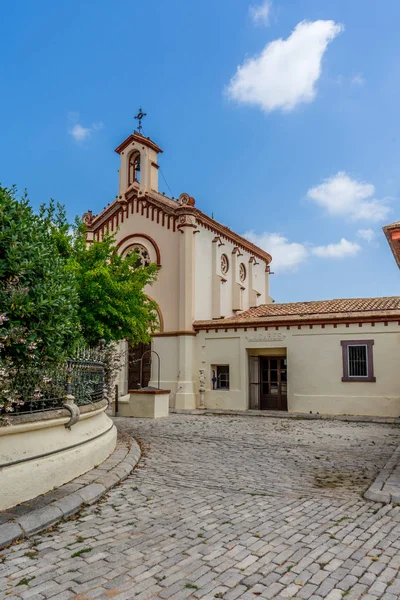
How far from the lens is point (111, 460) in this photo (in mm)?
8047

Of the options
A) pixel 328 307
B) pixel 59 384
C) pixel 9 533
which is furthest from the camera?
pixel 328 307

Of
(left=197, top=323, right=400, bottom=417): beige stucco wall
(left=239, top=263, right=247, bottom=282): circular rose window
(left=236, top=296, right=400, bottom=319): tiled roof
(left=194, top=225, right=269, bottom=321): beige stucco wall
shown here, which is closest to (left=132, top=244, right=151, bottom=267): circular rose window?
(left=194, top=225, right=269, bottom=321): beige stucco wall

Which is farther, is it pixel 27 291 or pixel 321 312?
pixel 321 312

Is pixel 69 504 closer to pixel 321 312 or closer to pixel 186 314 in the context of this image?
pixel 186 314

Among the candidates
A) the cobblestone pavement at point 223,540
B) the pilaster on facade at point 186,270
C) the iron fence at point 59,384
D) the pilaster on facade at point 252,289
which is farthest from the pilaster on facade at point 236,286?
the cobblestone pavement at point 223,540

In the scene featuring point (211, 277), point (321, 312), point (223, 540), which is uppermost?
point (211, 277)

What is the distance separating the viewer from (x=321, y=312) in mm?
19234

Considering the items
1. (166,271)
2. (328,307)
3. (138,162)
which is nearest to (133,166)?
(138,162)

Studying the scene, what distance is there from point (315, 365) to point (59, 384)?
13254mm

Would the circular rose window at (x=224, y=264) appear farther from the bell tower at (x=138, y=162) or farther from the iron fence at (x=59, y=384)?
the iron fence at (x=59, y=384)

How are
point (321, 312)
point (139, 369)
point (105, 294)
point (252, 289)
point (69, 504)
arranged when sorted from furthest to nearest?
point (252, 289)
point (139, 369)
point (321, 312)
point (105, 294)
point (69, 504)

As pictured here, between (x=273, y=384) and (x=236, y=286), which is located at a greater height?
(x=236, y=286)

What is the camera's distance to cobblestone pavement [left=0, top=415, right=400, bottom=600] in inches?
142

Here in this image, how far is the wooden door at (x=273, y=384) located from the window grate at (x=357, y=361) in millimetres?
2779
